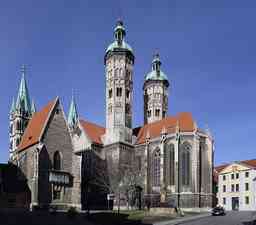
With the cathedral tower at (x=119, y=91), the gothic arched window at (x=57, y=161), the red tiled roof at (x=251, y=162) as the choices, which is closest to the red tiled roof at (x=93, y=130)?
the cathedral tower at (x=119, y=91)

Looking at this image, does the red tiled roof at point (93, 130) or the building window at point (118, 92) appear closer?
the red tiled roof at point (93, 130)

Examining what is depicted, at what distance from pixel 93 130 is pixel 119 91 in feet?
29.1

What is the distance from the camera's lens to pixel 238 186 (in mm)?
96688

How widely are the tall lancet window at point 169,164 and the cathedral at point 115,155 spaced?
163 mm

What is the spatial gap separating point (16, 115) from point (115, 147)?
30.3 meters

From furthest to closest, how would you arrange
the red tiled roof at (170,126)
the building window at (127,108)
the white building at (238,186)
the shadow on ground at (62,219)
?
the white building at (238,186) < the building window at (127,108) < the red tiled roof at (170,126) < the shadow on ground at (62,219)

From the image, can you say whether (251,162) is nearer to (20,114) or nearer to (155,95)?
(155,95)

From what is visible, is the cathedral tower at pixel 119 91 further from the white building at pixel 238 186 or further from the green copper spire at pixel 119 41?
the white building at pixel 238 186

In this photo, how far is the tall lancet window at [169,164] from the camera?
8019 cm

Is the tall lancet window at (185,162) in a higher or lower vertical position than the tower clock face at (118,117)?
lower

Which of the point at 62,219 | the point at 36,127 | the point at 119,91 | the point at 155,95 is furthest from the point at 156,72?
the point at 62,219

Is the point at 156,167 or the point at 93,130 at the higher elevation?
the point at 93,130

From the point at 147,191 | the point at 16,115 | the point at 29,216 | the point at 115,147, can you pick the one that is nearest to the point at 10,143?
the point at 16,115

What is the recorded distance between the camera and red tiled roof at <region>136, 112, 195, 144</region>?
81.7 metres
